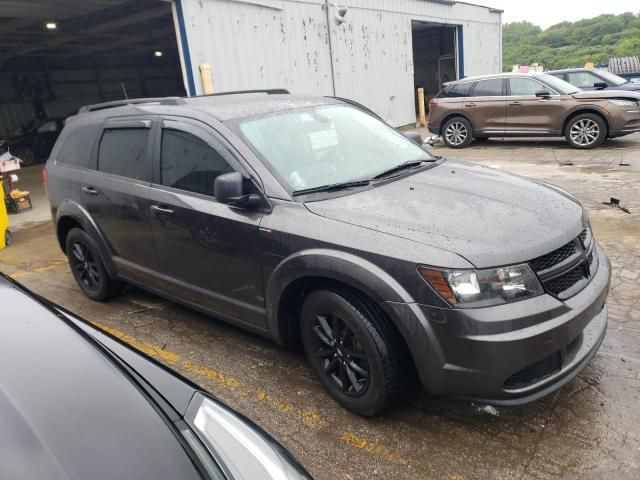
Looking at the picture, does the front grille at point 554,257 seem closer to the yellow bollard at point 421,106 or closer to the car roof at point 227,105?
the car roof at point 227,105

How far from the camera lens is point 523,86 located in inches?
437

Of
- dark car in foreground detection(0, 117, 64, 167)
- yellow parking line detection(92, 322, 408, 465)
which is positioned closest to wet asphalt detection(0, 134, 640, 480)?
yellow parking line detection(92, 322, 408, 465)

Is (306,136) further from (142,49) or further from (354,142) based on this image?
(142,49)

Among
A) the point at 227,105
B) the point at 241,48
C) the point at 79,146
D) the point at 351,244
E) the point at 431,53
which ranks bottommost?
the point at 351,244

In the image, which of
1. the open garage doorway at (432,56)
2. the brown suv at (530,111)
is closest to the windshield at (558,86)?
the brown suv at (530,111)

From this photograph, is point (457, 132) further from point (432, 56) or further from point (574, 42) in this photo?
point (574, 42)

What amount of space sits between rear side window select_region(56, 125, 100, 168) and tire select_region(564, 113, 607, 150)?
9532 millimetres

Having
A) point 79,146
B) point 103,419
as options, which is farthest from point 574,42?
point 103,419

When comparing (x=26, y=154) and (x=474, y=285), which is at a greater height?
(x=474, y=285)

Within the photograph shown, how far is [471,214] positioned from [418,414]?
1.13 meters

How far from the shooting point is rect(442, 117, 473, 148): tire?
39.6 ft

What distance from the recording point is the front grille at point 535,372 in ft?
7.67

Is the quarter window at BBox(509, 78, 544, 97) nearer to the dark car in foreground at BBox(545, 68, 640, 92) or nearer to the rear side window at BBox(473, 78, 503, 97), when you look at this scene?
the rear side window at BBox(473, 78, 503, 97)

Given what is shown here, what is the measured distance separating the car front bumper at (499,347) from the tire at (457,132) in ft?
33.6
